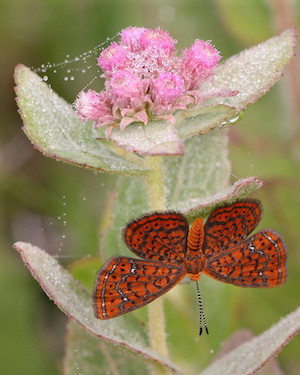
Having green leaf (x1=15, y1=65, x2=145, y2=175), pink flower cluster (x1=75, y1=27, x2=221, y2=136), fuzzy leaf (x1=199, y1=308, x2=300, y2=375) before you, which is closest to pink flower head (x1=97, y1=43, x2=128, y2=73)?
pink flower cluster (x1=75, y1=27, x2=221, y2=136)

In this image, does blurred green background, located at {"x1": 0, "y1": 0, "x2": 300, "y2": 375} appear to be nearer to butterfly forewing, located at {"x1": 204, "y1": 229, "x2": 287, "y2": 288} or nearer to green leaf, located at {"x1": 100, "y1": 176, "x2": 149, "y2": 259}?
green leaf, located at {"x1": 100, "y1": 176, "x2": 149, "y2": 259}

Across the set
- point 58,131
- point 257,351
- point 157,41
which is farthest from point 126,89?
point 257,351

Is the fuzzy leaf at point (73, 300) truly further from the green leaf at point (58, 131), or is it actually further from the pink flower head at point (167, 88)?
the pink flower head at point (167, 88)

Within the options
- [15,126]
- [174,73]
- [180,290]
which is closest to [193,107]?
[174,73]

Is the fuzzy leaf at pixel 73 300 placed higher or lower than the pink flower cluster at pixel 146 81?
lower

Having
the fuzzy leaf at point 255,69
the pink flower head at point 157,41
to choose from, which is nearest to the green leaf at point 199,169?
the fuzzy leaf at point 255,69

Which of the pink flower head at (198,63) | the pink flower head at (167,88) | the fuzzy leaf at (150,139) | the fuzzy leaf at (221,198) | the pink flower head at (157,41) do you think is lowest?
the fuzzy leaf at (221,198)

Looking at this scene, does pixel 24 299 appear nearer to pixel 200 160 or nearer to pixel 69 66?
pixel 200 160
